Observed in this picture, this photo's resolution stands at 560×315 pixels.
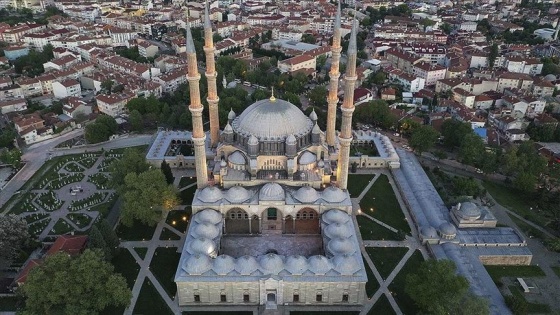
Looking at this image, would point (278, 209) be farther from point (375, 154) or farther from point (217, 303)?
point (375, 154)

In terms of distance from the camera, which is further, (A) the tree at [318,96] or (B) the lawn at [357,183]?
(A) the tree at [318,96]

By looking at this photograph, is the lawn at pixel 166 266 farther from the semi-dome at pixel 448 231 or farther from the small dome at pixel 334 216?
the semi-dome at pixel 448 231

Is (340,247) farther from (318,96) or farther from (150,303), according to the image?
(318,96)

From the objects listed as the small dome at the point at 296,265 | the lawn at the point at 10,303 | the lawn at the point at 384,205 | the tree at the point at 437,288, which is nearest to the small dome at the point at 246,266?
the small dome at the point at 296,265

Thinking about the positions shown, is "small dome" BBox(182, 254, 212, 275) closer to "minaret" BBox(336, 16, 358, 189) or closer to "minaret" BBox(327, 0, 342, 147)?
"minaret" BBox(336, 16, 358, 189)

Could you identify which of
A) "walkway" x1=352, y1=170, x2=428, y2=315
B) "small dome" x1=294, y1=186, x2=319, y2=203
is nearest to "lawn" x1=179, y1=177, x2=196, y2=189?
"small dome" x1=294, y1=186, x2=319, y2=203

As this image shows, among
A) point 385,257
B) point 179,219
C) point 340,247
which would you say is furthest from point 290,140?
point 385,257
